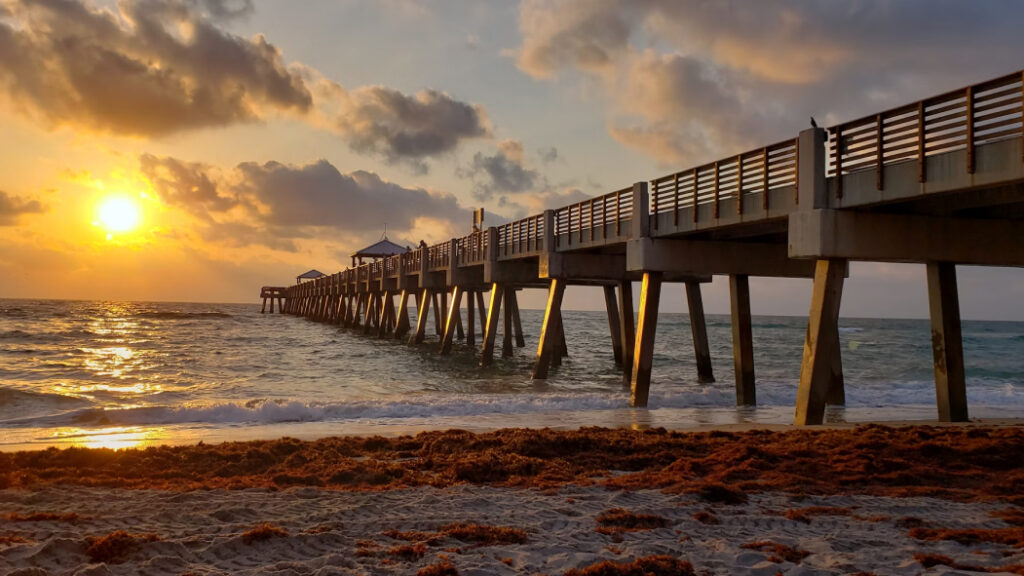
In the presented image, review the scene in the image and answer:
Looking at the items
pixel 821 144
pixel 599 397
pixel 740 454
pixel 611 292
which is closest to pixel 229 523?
pixel 740 454

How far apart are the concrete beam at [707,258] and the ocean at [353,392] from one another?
3.22 m

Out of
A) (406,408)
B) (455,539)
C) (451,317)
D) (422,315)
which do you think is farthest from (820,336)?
(422,315)

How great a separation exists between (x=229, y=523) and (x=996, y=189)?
10.7 meters

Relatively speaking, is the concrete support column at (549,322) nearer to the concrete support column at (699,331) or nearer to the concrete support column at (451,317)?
the concrete support column at (699,331)

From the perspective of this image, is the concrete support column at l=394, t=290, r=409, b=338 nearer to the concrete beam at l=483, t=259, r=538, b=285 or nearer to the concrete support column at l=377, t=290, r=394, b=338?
the concrete support column at l=377, t=290, r=394, b=338

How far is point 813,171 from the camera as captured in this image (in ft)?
36.7

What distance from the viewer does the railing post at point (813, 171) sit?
11.1 metres

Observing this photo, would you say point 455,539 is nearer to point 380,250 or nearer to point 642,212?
point 642,212

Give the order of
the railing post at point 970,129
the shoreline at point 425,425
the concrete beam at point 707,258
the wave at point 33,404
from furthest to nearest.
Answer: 1. the concrete beam at point 707,258
2. the wave at point 33,404
3. the shoreline at point 425,425
4. the railing post at point 970,129

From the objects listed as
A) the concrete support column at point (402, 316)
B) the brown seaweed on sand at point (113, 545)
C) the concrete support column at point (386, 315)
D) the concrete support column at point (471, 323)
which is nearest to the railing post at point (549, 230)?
the concrete support column at point (471, 323)

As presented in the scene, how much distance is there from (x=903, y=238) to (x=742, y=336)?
5.18 metres

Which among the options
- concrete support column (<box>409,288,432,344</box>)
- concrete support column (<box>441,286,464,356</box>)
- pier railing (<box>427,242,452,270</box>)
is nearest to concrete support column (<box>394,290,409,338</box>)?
concrete support column (<box>409,288,432,344</box>)

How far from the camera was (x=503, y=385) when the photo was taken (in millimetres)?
21562

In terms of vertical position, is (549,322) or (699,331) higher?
(549,322)
